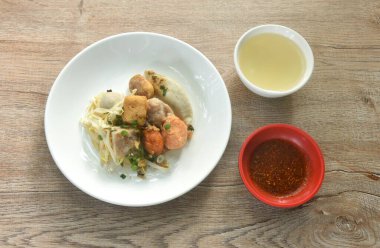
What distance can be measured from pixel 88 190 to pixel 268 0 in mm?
1151

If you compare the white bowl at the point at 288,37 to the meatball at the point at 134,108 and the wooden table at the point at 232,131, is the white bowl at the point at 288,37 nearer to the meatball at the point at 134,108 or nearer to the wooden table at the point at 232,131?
the wooden table at the point at 232,131

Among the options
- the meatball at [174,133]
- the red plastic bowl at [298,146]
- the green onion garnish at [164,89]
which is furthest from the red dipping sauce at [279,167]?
the green onion garnish at [164,89]

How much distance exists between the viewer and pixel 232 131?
1604 mm

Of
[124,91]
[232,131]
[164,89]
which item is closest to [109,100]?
[124,91]

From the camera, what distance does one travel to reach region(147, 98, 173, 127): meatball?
1485 mm

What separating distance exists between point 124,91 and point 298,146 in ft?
2.35

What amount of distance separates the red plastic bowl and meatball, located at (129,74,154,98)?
0.41m

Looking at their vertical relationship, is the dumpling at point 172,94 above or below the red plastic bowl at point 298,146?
above

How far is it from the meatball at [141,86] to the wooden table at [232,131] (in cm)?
31

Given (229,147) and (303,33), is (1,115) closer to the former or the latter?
(229,147)

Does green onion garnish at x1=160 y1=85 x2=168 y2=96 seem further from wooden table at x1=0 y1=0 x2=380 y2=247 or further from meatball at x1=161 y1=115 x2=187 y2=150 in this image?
wooden table at x1=0 y1=0 x2=380 y2=247

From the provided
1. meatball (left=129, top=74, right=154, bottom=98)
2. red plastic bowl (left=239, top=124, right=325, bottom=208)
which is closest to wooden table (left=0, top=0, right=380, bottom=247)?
red plastic bowl (left=239, top=124, right=325, bottom=208)

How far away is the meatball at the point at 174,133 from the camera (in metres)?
1.45

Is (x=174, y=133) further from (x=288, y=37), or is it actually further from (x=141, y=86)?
(x=288, y=37)
